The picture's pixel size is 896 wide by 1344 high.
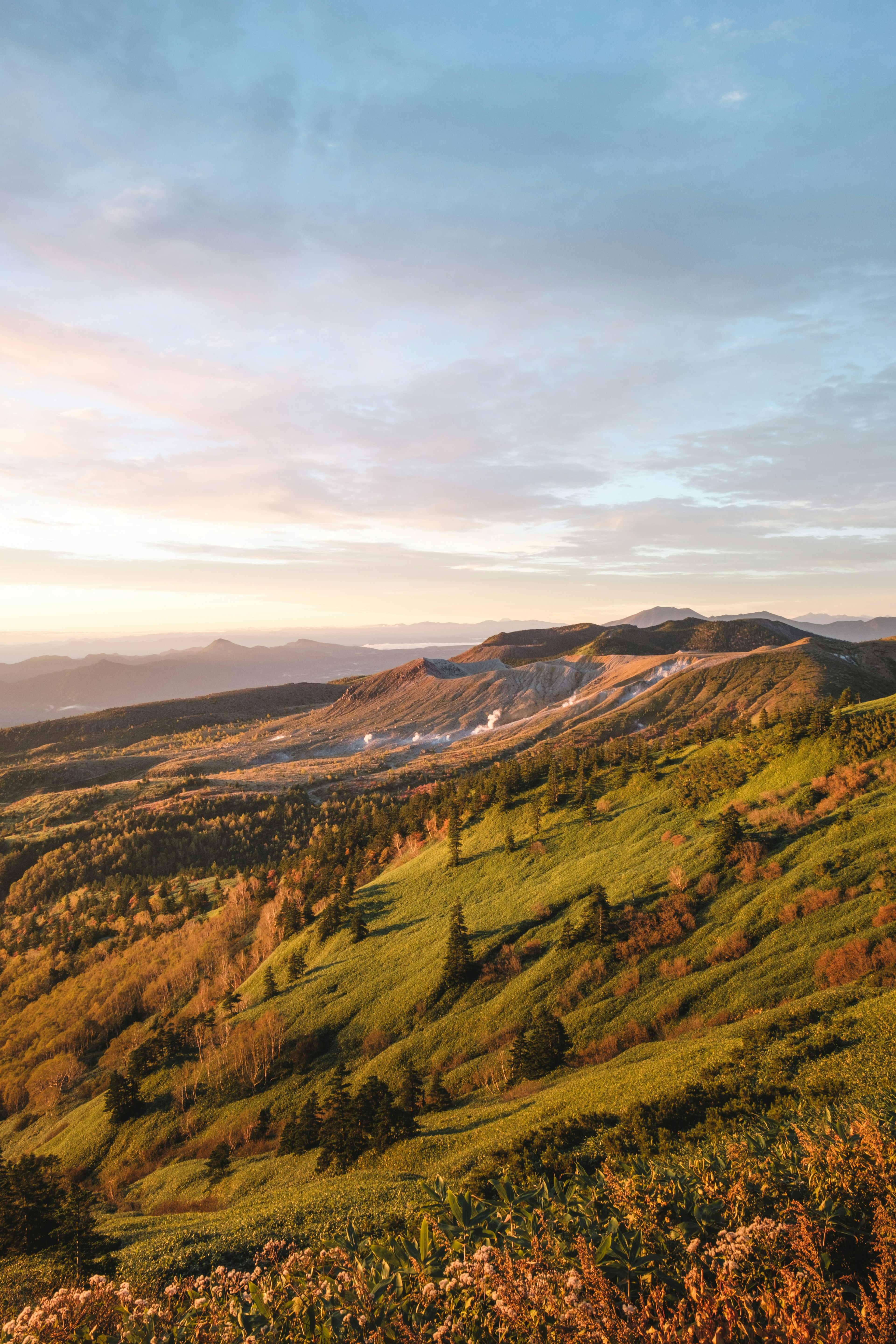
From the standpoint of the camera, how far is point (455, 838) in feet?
99.5

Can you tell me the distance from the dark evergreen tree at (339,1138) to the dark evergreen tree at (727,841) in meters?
14.1

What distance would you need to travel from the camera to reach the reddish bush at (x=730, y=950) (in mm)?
16703

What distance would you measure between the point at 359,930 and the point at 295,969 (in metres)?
3.34

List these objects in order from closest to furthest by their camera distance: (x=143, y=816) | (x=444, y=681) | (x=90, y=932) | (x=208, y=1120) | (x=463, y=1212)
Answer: (x=463, y=1212), (x=208, y=1120), (x=90, y=932), (x=143, y=816), (x=444, y=681)

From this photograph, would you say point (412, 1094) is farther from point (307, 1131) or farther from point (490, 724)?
point (490, 724)

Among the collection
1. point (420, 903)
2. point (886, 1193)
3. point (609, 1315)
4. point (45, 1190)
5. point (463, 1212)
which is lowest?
point (420, 903)

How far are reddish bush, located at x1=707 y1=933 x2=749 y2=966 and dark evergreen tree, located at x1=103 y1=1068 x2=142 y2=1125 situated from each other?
71.1ft

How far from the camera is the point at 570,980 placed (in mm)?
18578

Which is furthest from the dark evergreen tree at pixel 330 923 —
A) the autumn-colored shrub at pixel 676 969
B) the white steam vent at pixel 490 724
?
the white steam vent at pixel 490 724

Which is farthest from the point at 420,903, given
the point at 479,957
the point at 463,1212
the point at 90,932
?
the point at 90,932

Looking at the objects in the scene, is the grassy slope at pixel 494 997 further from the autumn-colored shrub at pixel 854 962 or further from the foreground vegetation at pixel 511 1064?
the autumn-colored shrub at pixel 854 962

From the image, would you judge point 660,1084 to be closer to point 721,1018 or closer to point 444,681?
point 721,1018

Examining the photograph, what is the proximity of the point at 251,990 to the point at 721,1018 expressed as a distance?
22262mm

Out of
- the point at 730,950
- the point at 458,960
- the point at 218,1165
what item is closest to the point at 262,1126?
the point at 218,1165
